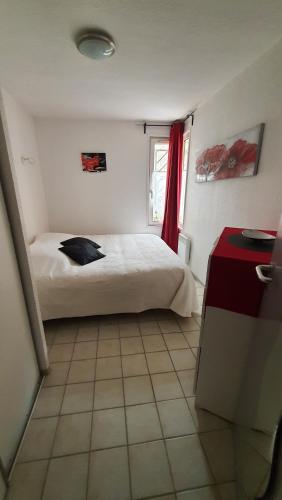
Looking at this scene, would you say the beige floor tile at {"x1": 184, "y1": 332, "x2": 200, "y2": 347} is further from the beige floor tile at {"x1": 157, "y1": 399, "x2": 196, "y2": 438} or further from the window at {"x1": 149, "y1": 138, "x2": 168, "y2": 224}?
the window at {"x1": 149, "y1": 138, "x2": 168, "y2": 224}

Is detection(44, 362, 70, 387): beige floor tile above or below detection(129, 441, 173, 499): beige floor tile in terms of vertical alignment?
above

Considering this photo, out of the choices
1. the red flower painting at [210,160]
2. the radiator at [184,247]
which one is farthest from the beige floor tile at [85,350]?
the red flower painting at [210,160]

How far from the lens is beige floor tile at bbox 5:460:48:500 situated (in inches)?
36.9

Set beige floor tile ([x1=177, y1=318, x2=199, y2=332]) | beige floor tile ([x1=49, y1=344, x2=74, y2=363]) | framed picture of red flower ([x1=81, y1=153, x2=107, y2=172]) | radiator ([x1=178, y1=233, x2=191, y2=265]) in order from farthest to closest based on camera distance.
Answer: framed picture of red flower ([x1=81, y1=153, x2=107, y2=172]), radiator ([x1=178, y1=233, x2=191, y2=265]), beige floor tile ([x1=177, y1=318, x2=199, y2=332]), beige floor tile ([x1=49, y1=344, x2=74, y2=363])

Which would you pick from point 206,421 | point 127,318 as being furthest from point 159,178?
point 206,421

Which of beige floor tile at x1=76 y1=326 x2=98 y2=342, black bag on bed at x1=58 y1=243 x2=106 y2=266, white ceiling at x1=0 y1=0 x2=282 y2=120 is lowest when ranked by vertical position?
beige floor tile at x1=76 y1=326 x2=98 y2=342

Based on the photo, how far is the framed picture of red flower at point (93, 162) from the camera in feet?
10.9

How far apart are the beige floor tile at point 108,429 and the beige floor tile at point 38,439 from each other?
240mm

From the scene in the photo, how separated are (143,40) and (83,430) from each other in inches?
102

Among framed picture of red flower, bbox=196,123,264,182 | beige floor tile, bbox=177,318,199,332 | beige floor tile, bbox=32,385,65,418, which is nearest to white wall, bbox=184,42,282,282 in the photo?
framed picture of red flower, bbox=196,123,264,182

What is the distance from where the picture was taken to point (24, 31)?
138cm

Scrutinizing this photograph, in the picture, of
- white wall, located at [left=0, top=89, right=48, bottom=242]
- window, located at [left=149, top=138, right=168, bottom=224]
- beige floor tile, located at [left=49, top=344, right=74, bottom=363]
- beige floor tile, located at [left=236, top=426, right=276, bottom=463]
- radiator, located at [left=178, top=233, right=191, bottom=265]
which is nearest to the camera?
beige floor tile, located at [left=236, top=426, right=276, bottom=463]

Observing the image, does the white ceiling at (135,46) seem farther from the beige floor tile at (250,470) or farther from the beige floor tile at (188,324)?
the beige floor tile at (188,324)

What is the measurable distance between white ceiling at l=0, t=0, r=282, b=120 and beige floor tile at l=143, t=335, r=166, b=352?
7.71ft
